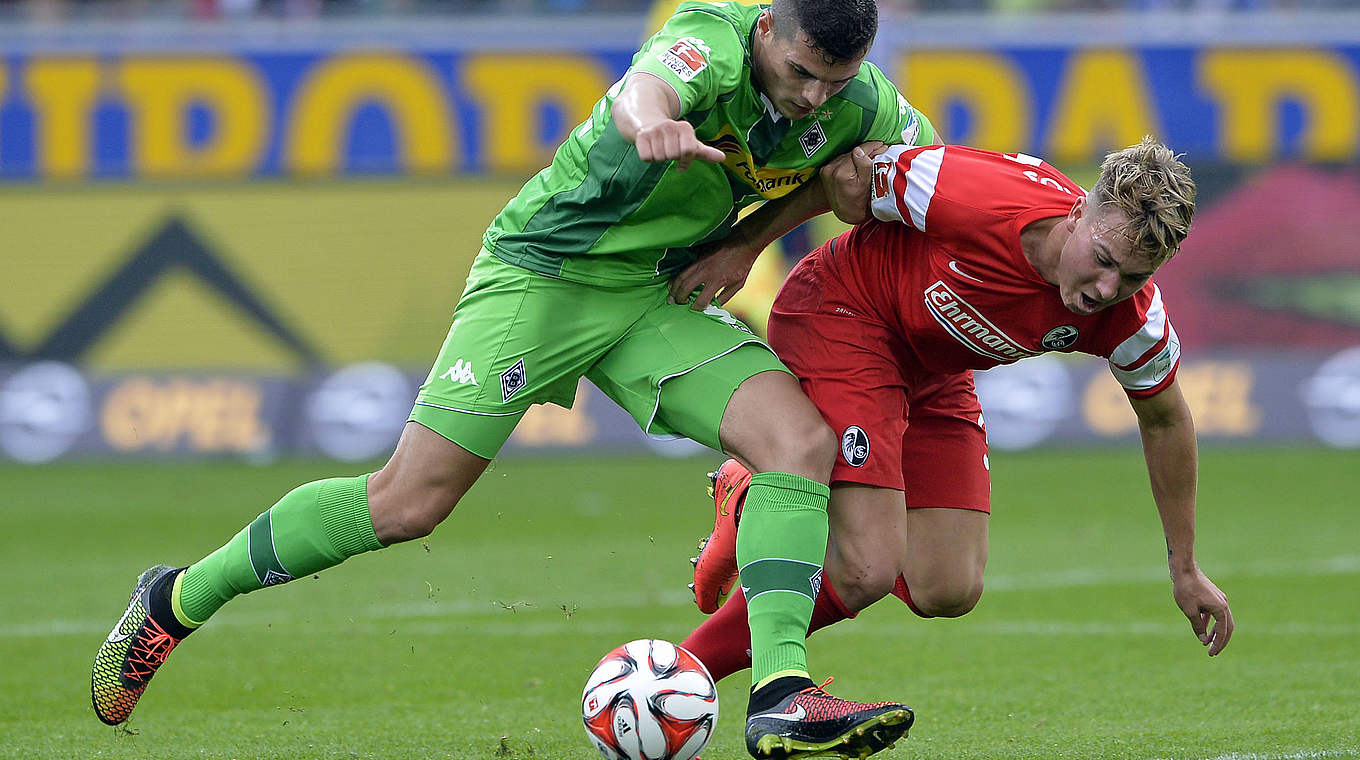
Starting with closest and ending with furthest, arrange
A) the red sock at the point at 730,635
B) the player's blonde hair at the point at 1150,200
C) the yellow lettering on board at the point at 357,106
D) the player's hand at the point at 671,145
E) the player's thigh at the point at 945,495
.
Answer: the player's hand at the point at 671,145, the player's blonde hair at the point at 1150,200, the red sock at the point at 730,635, the player's thigh at the point at 945,495, the yellow lettering on board at the point at 357,106

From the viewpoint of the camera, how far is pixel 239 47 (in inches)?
549

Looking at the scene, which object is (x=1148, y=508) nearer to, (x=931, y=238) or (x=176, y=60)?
(x=931, y=238)

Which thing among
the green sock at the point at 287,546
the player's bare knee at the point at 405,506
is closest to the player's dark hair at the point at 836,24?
the player's bare knee at the point at 405,506

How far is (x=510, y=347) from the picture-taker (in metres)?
4.86

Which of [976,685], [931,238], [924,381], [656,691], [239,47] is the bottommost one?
[239,47]

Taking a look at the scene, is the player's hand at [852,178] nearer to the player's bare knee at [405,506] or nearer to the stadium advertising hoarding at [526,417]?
the player's bare knee at [405,506]

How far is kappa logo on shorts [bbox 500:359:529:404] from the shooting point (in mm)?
4836

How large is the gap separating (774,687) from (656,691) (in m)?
0.33

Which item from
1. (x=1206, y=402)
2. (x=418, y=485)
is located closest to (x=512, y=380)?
(x=418, y=485)

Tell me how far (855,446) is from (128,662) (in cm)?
224

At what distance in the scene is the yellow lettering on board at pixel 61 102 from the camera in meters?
13.9

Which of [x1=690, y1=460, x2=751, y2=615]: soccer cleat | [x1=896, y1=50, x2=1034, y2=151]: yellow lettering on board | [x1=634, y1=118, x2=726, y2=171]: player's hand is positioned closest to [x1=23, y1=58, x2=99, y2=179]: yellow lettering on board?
[x1=896, y1=50, x2=1034, y2=151]: yellow lettering on board

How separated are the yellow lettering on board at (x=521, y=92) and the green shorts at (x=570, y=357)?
9275 mm

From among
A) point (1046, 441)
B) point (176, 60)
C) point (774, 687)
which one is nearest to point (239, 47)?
point (176, 60)
